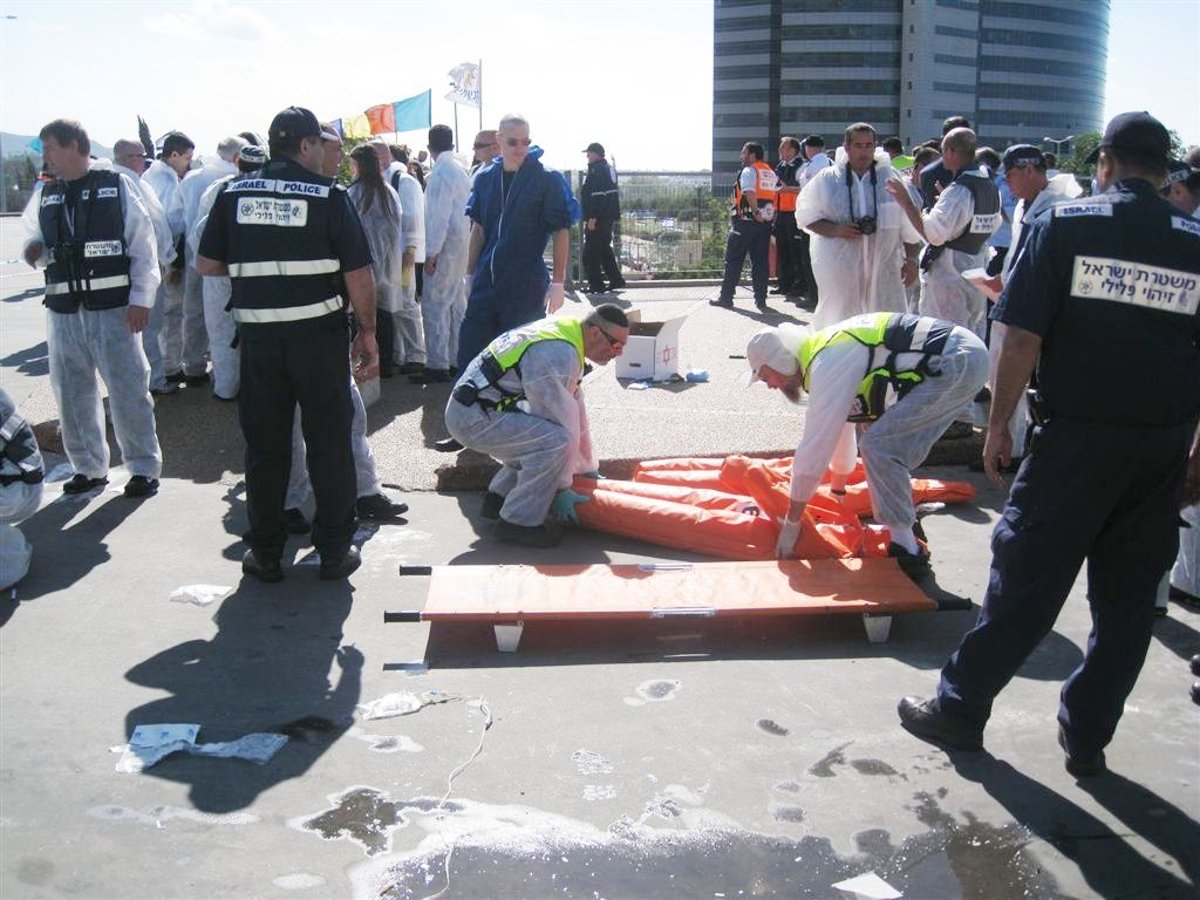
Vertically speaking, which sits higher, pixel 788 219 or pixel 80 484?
pixel 788 219

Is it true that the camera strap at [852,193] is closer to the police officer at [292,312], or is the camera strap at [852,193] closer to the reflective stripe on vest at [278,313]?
the police officer at [292,312]

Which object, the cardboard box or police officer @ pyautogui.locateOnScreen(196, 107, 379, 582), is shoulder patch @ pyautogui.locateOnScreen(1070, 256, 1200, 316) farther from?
the cardboard box

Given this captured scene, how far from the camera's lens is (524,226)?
7168 mm

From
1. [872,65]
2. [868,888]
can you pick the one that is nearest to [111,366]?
[868,888]

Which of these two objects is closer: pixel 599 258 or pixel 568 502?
pixel 568 502

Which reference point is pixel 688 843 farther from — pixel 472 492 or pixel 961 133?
pixel 961 133

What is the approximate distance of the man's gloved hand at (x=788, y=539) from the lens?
5.26 m

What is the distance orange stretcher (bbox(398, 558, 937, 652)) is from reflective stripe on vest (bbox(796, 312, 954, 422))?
0.78 meters

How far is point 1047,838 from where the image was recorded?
10.8ft

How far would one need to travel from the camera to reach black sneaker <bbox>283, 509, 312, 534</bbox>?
6125 mm

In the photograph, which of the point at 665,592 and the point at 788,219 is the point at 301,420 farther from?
the point at 788,219

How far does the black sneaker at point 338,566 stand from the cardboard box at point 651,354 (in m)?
4.05

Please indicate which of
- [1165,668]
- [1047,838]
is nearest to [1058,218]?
[1047,838]

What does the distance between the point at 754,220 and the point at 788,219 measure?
1.48 metres
